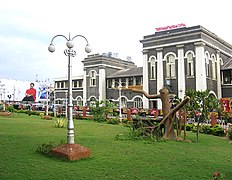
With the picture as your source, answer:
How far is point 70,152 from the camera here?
23.6ft

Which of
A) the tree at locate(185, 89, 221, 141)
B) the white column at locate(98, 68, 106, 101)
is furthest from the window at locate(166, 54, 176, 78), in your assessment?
the tree at locate(185, 89, 221, 141)

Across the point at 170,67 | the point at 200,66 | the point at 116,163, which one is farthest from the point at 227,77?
the point at 116,163

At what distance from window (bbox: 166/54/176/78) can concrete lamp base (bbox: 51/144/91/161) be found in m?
26.2

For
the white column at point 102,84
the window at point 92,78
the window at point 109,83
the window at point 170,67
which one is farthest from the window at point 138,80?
the window at point 92,78

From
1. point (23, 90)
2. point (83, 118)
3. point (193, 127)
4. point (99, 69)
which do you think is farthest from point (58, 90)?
point (193, 127)

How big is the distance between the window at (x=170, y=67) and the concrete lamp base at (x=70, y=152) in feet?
86.0

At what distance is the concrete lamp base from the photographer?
7117 mm

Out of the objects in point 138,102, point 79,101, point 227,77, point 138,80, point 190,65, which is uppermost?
point 190,65

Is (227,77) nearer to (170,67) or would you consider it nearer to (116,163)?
(170,67)

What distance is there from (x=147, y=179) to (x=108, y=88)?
118 ft

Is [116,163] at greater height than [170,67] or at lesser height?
lesser

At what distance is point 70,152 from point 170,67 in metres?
27.1

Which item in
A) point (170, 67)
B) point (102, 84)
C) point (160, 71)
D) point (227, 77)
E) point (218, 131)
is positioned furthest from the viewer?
point (102, 84)

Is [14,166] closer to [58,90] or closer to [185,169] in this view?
[185,169]
